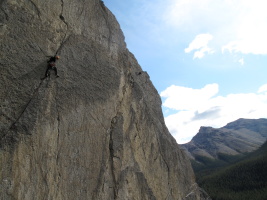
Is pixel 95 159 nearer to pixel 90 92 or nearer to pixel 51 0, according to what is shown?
pixel 90 92

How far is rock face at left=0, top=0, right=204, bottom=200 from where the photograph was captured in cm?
1420

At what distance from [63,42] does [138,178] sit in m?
11.0

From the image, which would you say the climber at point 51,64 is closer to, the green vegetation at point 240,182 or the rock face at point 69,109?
the rock face at point 69,109

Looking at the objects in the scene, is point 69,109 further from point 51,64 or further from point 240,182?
point 240,182

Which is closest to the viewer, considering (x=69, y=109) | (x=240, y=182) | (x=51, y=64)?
(x=51, y=64)

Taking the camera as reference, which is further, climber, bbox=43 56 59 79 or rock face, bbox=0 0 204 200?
climber, bbox=43 56 59 79

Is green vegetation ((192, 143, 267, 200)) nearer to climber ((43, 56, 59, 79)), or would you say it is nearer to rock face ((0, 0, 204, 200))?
rock face ((0, 0, 204, 200))

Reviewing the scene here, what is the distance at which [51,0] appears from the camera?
17844 mm

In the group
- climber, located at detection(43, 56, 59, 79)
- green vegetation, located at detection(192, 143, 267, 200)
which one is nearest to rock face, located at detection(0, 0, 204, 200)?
climber, located at detection(43, 56, 59, 79)

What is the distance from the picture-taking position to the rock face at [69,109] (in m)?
14.2

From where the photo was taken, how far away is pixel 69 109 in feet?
54.4

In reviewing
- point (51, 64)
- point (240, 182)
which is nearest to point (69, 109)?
point (51, 64)

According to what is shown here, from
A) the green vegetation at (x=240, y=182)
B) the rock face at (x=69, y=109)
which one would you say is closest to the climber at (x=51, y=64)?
the rock face at (x=69, y=109)

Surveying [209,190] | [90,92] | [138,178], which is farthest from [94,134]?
[209,190]
